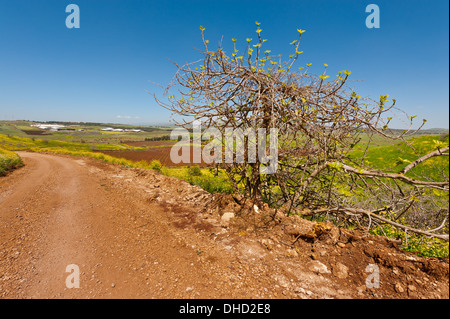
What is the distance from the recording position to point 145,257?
131 inches

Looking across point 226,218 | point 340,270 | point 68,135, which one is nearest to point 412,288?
point 340,270

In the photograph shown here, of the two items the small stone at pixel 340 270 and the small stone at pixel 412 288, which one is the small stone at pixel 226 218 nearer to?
the small stone at pixel 340 270

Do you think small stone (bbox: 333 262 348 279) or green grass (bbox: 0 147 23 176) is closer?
small stone (bbox: 333 262 348 279)

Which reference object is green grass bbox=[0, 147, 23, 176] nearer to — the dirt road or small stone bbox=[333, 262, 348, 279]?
the dirt road

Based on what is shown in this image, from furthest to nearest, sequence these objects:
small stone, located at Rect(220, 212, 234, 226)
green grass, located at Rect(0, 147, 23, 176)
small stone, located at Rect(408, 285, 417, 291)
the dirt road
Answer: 1. green grass, located at Rect(0, 147, 23, 176)
2. small stone, located at Rect(220, 212, 234, 226)
3. the dirt road
4. small stone, located at Rect(408, 285, 417, 291)

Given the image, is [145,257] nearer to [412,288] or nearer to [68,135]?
[412,288]

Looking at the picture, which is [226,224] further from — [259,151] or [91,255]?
[91,255]

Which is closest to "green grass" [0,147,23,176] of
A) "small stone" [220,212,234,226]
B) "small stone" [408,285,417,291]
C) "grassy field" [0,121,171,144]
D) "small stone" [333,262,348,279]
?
"small stone" [220,212,234,226]

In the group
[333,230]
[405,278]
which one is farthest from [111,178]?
[405,278]

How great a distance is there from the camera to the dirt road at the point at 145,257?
2.56m

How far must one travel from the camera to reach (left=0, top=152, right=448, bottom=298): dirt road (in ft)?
8.39

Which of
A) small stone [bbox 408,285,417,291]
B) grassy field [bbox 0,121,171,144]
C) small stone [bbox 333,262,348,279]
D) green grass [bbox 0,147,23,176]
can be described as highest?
grassy field [bbox 0,121,171,144]

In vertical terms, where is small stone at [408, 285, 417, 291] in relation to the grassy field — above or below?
below

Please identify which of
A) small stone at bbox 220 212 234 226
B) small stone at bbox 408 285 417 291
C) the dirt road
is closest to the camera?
small stone at bbox 408 285 417 291
